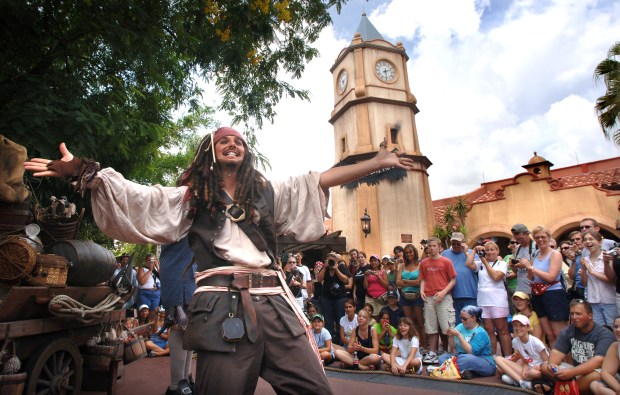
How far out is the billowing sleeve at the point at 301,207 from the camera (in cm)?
235

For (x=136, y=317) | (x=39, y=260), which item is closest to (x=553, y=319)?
(x=39, y=260)

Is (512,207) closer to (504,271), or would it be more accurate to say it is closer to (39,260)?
(504,271)

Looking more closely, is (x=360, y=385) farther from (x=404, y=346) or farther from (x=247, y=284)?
(x=247, y=284)

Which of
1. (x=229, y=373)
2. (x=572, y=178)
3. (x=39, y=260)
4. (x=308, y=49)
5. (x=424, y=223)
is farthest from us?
(x=424, y=223)

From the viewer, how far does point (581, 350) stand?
439cm

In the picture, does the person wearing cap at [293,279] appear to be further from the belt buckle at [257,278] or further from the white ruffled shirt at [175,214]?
the belt buckle at [257,278]

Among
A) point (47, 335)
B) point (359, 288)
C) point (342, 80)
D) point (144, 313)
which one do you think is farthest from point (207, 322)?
point (342, 80)

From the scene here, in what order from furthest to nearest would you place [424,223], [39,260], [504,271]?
[424,223], [504,271], [39,260]

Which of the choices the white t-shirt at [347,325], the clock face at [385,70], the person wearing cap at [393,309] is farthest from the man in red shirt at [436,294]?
the clock face at [385,70]

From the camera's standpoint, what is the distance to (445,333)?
618cm

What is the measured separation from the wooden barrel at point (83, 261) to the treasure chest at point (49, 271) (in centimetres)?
15

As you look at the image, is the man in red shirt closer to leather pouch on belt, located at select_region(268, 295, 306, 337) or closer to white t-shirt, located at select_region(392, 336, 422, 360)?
white t-shirt, located at select_region(392, 336, 422, 360)

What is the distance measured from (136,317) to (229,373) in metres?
6.99

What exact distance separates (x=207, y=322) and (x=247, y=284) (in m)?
0.25
